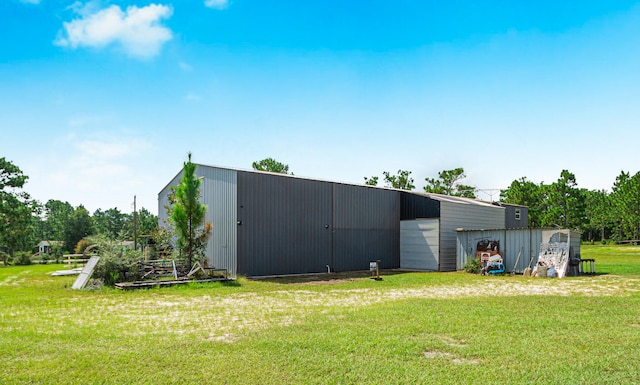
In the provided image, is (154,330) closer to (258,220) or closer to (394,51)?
(258,220)

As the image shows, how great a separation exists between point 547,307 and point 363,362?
20.5ft

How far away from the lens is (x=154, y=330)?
809cm

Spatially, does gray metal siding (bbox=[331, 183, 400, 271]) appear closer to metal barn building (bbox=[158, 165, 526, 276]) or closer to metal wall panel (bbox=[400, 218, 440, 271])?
metal barn building (bbox=[158, 165, 526, 276])

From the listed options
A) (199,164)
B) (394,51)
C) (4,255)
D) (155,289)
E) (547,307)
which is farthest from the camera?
(4,255)

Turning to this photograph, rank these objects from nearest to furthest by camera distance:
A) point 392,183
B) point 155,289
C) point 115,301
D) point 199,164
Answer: point 115,301 → point 155,289 → point 199,164 → point 392,183

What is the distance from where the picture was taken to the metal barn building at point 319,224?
62.6 ft

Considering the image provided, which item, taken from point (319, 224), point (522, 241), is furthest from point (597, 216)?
point (319, 224)

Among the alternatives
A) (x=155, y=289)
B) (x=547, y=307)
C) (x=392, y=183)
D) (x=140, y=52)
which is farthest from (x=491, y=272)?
(x=392, y=183)

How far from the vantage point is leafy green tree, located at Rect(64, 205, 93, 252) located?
4950 centimetres

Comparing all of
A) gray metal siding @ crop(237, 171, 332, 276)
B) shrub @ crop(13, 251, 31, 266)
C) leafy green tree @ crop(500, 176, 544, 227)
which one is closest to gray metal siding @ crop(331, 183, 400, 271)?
gray metal siding @ crop(237, 171, 332, 276)

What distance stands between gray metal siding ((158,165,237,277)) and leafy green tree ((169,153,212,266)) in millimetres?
906

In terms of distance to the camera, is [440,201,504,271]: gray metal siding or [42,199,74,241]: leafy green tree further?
[42,199,74,241]: leafy green tree

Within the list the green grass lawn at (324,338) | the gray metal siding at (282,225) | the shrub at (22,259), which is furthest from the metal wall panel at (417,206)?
the shrub at (22,259)

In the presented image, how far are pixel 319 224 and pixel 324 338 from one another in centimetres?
1402
